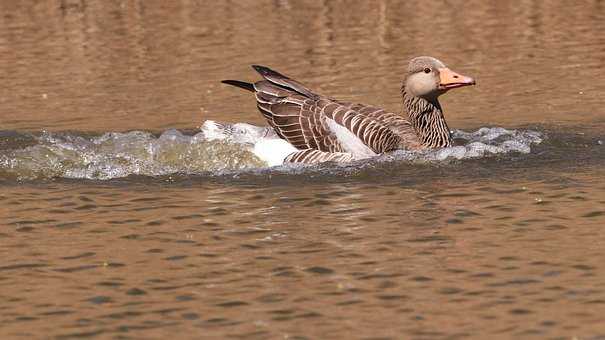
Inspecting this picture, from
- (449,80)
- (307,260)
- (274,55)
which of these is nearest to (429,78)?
(449,80)

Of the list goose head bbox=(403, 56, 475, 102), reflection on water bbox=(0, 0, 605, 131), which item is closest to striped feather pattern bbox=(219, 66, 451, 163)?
goose head bbox=(403, 56, 475, 102)

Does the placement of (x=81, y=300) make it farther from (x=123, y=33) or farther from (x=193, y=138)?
(x=123, y=33)

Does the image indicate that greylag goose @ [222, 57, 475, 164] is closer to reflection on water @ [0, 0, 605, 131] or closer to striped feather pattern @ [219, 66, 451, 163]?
striped feather pattern @ [219, 66, 451, 163]

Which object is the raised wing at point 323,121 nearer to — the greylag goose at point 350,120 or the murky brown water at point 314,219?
the greylag goose at point 350,120

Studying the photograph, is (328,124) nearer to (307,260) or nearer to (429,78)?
(429,78)

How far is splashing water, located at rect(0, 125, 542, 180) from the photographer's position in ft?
54.3

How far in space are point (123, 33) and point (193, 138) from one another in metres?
12.1

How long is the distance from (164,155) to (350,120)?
237cm

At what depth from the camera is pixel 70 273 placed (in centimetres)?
1219

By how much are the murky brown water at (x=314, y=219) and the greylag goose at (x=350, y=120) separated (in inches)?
18.1

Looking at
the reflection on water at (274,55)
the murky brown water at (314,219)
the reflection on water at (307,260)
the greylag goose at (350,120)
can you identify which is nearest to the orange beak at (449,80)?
the greylag goose at (350,120)

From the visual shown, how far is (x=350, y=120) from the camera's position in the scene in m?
16.7

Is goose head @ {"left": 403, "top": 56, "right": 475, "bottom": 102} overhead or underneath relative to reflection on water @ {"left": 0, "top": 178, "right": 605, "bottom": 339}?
overhead

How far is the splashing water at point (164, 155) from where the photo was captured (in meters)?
16.6
